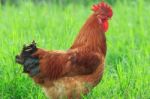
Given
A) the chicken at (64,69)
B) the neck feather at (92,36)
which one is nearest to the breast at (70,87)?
the chicken at (64,69)

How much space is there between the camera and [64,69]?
5.57 m

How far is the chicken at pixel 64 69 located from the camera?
18.0ft

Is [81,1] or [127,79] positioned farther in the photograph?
[81,1]

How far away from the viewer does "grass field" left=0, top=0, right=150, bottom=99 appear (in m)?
5.96

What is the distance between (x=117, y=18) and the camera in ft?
30.6

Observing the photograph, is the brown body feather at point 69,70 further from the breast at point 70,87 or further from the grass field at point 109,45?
the grass field at point 109,45

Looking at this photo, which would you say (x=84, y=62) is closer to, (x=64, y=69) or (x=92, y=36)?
(x=64, y=69)

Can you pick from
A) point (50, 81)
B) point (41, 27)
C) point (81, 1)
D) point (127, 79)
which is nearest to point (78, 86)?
point (50, 81)

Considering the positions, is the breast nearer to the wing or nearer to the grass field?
the wing

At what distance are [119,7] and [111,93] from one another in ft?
13.7

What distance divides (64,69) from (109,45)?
92.7 inches

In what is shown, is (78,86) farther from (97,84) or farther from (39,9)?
(39,9)

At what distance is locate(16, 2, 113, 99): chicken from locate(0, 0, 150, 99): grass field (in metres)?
0.31

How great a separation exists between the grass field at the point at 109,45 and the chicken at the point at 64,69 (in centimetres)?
31
